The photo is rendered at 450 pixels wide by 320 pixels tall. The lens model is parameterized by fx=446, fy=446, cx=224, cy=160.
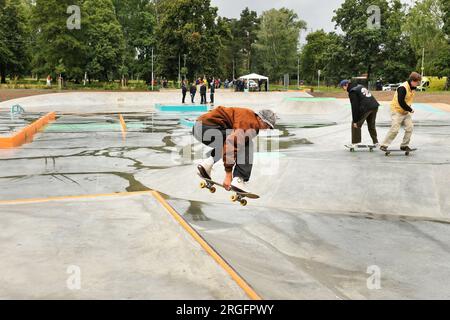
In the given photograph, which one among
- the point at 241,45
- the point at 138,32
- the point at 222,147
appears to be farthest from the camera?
the point at 241,45

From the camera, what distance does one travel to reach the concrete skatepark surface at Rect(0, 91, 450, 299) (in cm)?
417

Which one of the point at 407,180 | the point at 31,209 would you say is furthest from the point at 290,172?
the point at 31,209

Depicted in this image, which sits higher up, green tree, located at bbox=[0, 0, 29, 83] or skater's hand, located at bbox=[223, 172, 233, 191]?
green tree, located at bbox=[0, 0, 29, 83]

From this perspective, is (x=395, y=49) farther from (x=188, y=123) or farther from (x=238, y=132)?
(x=238, y=132)

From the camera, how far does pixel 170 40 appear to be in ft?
216

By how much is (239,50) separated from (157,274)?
362 ft

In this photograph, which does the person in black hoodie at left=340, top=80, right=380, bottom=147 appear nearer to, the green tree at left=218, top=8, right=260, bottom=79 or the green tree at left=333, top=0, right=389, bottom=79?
the green tree at left=333, top=0, right=389, bottom=79

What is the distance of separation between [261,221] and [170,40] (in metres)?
62.5

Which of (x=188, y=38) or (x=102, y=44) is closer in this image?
(x=102, y=44)

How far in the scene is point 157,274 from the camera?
4051 mm

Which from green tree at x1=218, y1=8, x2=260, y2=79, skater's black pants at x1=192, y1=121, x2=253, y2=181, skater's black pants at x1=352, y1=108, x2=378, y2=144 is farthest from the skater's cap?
green tree at x1=218, y1=8, x2=260, y2=79

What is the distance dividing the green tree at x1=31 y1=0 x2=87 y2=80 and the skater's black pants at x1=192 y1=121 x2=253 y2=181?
2044 inches

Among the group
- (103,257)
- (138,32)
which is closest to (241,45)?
(138,32)

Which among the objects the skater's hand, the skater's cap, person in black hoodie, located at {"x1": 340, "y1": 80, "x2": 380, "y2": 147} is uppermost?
person in black hoodie, located at {"x1": 340, "y1": 80, "x2": 380, "y2": 147}
